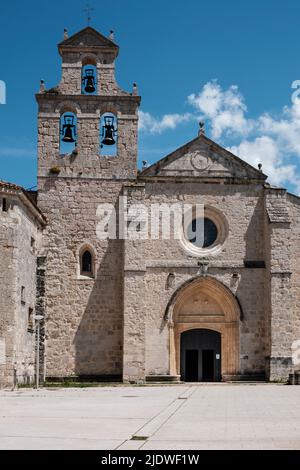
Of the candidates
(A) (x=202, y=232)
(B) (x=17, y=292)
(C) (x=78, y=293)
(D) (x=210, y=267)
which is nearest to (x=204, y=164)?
(A) (x=202, y=232)

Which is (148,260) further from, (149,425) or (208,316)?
(149,425)

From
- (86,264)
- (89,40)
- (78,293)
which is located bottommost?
(78,293)

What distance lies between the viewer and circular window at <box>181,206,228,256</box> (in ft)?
107

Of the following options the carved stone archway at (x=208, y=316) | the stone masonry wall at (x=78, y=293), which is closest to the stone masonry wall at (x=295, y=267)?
the carved stone archway at (x=208, y=316)

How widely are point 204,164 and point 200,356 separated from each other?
8.05m

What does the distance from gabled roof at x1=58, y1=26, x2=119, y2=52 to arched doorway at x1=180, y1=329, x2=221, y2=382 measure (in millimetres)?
12570

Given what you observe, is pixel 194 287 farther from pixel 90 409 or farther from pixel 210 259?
pixel 90 409

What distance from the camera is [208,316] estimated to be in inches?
1293

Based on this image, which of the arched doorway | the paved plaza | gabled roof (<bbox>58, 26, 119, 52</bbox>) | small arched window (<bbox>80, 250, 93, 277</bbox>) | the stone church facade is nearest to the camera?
the paved plaza

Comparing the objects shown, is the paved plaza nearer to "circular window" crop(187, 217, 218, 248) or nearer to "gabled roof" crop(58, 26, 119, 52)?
"circular window" crop(187, 217, 218, 248)

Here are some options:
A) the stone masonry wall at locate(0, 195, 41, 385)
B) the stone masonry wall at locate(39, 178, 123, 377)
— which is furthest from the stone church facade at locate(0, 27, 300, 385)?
the stone masonry wall at locate(0, 195, 41, 385)

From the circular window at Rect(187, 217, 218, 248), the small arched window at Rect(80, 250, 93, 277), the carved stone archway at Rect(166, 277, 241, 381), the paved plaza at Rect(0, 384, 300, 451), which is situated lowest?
the paved plaza at Rect(0, 384, 300, 451)

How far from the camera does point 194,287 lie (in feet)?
106

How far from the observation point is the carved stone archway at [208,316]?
1256 inches
